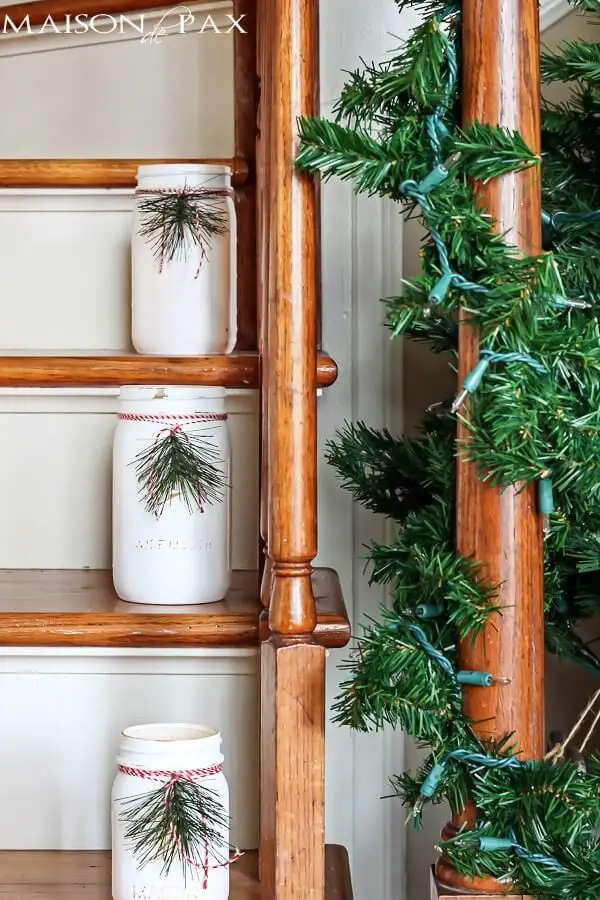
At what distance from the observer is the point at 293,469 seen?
3.33 ft

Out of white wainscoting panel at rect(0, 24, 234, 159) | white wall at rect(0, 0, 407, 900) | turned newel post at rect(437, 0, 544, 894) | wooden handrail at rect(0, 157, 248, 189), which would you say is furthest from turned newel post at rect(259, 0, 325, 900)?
white wainscoting panel at rect(0, 24, 234, 159)

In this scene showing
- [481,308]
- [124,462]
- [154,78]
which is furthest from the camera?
[154,78]

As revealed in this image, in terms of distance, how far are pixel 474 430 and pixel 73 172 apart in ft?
2.22

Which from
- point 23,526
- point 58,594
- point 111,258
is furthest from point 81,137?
point 58,594

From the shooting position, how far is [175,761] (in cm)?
106

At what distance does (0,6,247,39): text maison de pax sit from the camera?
5.53 ft

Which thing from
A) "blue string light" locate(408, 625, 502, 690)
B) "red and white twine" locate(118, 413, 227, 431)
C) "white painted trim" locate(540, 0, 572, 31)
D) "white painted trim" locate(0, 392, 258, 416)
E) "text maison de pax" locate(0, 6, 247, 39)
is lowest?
"blue string light" locate(408, 625, 502, 690)

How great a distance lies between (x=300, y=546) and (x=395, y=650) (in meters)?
0.12

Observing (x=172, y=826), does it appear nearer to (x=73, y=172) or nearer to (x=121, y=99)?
(x=73, y=172)

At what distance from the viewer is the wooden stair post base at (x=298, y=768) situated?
1.00 metres

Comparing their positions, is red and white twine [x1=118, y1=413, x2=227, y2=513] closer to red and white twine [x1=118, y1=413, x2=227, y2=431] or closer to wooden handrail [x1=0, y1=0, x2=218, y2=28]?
red and white twine [x1=118, y1=413, x2=227, y2=431]

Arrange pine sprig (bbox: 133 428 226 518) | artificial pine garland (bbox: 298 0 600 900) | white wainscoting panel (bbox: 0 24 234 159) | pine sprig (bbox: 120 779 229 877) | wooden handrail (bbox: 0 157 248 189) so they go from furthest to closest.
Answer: white wainscoting panel (bbox: 0 24 234 159)
wooden handrail (bbox: 0 157 248 189)
pine sprig (bbox: 133 428 226 518)
pine sprig (bbox: 120 779 229 877)
artificial pine garland (bbox: 298 0 600 900)

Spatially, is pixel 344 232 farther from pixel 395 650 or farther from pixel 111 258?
pixel 395 650

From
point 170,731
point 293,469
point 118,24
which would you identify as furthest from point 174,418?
point 118,24
